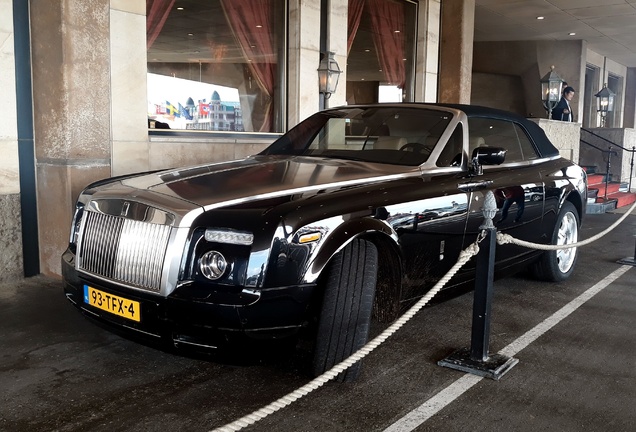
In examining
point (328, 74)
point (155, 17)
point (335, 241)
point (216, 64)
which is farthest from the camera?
point (328, 74)

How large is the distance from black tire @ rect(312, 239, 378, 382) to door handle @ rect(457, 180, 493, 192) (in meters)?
1.06

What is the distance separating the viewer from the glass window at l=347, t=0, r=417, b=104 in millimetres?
9898

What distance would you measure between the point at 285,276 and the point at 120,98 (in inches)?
148

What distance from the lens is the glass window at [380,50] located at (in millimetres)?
9898

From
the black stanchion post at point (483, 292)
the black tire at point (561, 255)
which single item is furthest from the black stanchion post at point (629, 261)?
the black stanchion post at point (483, 292)

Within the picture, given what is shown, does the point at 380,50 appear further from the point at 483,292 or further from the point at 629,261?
the point at 483,292

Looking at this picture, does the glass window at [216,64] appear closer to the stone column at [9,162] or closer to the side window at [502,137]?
the stone column at [9,162]

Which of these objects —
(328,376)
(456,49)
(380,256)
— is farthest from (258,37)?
(328,376)

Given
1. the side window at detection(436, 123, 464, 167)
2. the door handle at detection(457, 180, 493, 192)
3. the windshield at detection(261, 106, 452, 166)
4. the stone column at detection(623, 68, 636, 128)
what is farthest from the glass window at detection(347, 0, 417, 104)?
the stone column at detection(623, 68, 636, 128)

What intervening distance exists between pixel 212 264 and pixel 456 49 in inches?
377

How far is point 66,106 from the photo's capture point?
5414 millimetres

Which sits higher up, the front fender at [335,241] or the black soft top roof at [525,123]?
the black soft top roof at [525,123]

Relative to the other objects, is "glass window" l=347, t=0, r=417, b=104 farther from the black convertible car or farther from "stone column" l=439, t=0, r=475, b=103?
the black convertible car

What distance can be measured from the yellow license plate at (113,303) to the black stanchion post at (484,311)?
175 cm
